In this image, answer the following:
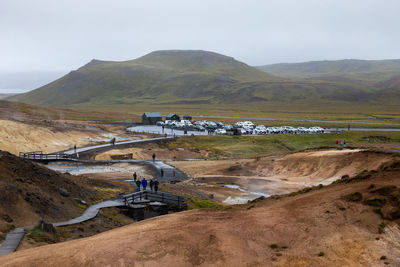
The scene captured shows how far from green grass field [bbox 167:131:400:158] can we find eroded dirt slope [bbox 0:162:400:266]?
5554cm

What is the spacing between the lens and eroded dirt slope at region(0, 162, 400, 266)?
57.1 feet

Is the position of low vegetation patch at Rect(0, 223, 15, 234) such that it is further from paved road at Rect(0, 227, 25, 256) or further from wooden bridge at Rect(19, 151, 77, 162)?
wooden bridge at Rect(19, 151, 77, 162)

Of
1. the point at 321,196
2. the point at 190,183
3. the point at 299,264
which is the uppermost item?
the point at 321,196

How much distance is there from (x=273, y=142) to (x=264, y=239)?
68431 millimetres

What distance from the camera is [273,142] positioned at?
86.3 meters

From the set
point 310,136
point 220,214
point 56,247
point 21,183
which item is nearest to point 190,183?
point 21,183

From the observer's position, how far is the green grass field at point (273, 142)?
3137 inches

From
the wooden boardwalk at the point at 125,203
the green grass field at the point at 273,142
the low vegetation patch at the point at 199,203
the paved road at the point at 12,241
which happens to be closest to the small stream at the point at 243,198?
the low vegetation patch at the point at 199,203

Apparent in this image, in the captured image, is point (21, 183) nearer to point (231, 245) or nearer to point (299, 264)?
point (231, 245)

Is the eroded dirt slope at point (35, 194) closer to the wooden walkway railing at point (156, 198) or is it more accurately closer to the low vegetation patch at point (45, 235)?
the low vegetation patch at point (45, 235)

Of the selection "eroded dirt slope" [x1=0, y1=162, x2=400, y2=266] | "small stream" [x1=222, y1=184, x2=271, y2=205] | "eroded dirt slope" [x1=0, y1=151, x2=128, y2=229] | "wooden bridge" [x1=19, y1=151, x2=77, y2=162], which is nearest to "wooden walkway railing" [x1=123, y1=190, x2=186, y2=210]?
"eroded dirt slope" [x1=0, y1=151, x2=128, y2=229]

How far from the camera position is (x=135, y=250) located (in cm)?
1791

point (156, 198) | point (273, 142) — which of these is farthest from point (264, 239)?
point (273, 142)

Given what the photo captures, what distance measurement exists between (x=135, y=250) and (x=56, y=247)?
12.8 feet
